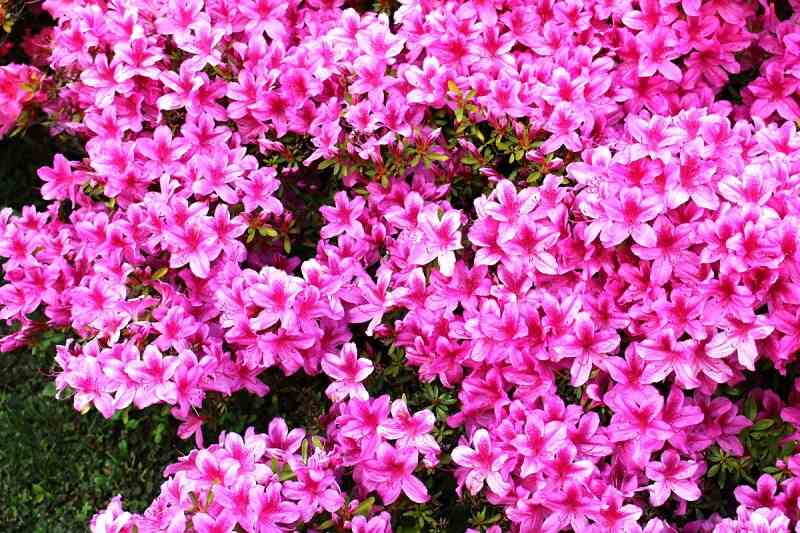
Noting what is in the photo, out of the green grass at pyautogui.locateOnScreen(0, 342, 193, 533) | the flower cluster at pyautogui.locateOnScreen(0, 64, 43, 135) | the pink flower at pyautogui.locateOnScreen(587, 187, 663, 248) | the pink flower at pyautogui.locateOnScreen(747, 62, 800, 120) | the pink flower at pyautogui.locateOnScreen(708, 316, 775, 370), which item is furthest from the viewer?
the flower cluster at pyautogui.locateOnScreen(0, 64, 43, 135)

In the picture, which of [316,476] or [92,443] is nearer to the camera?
[316,476]

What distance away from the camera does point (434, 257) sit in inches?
98.4

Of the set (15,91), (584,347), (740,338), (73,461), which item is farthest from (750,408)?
(15,91)

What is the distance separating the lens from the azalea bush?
7.52 ft

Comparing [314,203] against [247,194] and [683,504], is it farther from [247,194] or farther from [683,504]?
[683,504]

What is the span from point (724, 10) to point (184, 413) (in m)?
1.91

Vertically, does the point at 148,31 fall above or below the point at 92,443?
above

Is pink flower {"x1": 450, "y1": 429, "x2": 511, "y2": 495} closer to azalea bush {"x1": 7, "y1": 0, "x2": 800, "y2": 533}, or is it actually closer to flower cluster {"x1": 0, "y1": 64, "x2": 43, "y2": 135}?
azalea bush {"x1": 7, "y1": 0, "x2": 800, "y2": 533}

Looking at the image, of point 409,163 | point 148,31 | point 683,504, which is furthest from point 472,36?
point 683,504

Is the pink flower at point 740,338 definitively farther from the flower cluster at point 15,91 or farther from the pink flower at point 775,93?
the flower cluster at point 15,91

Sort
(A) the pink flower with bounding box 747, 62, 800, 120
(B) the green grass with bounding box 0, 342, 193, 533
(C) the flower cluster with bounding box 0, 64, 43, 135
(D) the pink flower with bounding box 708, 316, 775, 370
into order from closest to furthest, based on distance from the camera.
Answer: (D) the pink flower with bounding box 708, 316, 775, 370
(A) the pink flower with bounding box 747, 62, 800, 120
(B) the green grass with bounding box 0, 342, 193, 533
(C) the flower cluster with bounding box 0, 64, 43, 135

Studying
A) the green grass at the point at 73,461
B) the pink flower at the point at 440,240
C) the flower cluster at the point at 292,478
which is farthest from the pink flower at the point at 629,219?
the green grass at the point at 73,461

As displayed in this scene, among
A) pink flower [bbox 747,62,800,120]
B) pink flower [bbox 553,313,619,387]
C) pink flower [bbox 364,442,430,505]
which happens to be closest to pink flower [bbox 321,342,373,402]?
pink flower [bbox 364,442,430,505]

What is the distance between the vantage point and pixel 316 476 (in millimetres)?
2297
